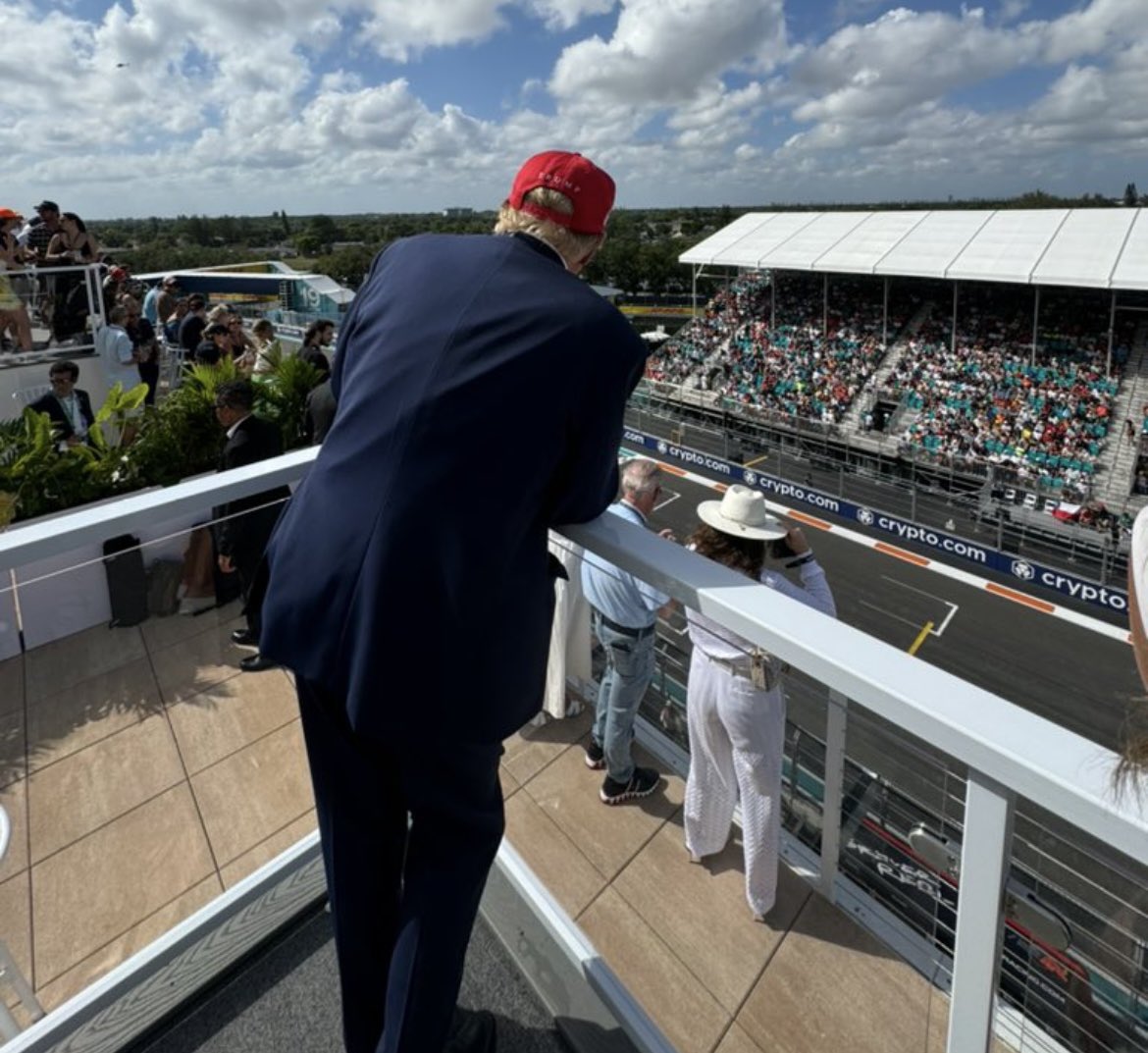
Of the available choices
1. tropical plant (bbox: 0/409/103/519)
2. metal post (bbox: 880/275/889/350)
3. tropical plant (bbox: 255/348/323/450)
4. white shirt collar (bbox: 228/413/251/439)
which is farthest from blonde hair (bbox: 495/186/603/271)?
metal post (bbox: 880/275/889/350)

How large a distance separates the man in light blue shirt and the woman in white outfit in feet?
0.45

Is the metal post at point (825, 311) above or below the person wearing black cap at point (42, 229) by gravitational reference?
below

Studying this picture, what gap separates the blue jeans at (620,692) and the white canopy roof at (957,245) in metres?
26.0

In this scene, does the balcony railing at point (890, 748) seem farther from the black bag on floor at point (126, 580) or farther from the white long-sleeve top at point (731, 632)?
the white long-sleeve top at point (731, 632)

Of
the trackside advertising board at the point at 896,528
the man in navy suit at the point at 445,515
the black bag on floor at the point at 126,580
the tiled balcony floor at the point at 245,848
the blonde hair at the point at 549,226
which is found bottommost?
the trackside advertising board at the point at 896,528

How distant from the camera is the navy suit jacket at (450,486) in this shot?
1017mm

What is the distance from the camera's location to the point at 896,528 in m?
17.3

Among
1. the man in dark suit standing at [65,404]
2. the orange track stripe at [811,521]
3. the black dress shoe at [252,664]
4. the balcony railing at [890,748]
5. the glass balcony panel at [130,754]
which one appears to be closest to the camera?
the balcony railing at [890,748]

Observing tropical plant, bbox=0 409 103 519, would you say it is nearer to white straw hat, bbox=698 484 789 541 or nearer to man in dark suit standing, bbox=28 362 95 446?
man in dark suit standing, bbox=28 362 95 446

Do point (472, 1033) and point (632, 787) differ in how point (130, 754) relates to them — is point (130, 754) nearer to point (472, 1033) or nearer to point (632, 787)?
point (472, 1033)

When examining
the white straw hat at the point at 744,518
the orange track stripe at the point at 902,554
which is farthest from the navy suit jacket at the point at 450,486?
the orange track stripe at the point at 902,554

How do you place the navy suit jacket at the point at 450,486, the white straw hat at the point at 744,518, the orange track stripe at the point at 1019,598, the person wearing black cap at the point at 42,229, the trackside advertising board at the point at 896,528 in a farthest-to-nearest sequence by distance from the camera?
the orange track stripe at the point at 1019,598
the trackside advertising board at the point at 896,528
the person wearing black cap at the point at 42,229
the white straw hat at the point at 744,518
the navy suit jacket at the point at 450,486

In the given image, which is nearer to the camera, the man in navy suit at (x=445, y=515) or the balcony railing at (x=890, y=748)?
the balcony railing at (x=890, y=748)

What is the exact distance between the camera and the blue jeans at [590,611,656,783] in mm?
2033
